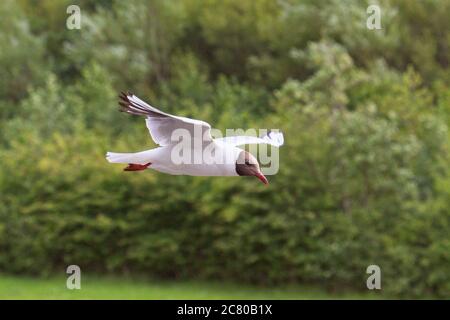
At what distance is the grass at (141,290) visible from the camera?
24.2m

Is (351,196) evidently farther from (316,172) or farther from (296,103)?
(296,103)

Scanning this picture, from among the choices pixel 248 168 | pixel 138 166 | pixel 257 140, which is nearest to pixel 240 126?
pixel 257 140

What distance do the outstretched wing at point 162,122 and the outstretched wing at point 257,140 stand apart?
35 centimetres

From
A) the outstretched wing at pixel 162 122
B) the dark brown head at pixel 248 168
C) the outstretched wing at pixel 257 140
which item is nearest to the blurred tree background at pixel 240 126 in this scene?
the outstretched wing at pixel 257 140

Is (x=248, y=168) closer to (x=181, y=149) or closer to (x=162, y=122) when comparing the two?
(x=181, y=149)

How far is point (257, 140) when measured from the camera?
7.97 m

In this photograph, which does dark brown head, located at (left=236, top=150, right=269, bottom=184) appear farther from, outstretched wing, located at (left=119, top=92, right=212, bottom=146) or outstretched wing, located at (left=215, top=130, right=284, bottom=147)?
outstretched wing, located at (left=215, top=130, right=284, bottom=147)

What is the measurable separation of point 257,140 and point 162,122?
1.14 m

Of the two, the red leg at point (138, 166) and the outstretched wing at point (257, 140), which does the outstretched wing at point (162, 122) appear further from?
the outstretched wing at point (257, 140)

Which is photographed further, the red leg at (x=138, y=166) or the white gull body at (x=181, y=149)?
the red leg at (x=138, y=166)

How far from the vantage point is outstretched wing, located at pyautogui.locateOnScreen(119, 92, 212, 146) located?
6.74 m

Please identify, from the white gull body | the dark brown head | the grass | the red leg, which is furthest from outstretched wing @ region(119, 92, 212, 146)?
the grass

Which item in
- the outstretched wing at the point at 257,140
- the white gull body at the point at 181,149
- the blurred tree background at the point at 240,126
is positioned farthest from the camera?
the blurred tree background at the point at 240,126

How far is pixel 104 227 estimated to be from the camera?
1077 inches
